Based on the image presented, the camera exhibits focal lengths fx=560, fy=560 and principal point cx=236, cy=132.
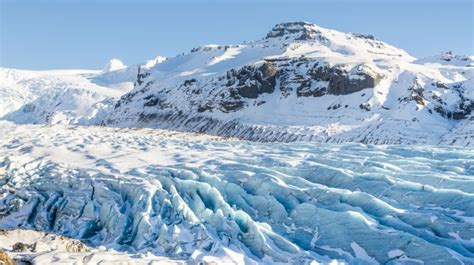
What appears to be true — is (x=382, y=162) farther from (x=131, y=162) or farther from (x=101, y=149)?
(x=101, y=149)

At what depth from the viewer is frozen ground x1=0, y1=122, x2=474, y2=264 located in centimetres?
1600

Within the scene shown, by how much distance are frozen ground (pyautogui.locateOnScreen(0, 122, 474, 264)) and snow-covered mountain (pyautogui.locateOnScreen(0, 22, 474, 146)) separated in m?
53.1

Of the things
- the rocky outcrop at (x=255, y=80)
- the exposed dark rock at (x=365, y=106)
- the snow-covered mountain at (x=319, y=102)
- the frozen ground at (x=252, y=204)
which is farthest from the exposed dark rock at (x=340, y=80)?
the frozen ground at (x=252, y=204)

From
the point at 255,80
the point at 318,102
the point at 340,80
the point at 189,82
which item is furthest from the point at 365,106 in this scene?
the point at 189,82

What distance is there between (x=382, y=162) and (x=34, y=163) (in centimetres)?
1506

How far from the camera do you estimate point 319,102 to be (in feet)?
305

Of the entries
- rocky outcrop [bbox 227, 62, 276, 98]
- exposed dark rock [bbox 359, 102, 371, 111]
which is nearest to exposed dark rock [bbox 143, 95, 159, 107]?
rocky outcrop [bbox 227, 62, 276, 98]

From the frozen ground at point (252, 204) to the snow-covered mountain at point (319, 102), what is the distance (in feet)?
174

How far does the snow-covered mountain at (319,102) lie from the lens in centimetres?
7912

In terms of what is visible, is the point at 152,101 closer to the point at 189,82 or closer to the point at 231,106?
the point at 189,82

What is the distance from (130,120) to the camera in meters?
118

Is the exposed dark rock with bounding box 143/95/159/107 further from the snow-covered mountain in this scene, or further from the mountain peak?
the mountain peak

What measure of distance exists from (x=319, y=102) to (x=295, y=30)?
301 feet

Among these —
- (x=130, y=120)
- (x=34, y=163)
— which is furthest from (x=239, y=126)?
(x=34, y=163)
